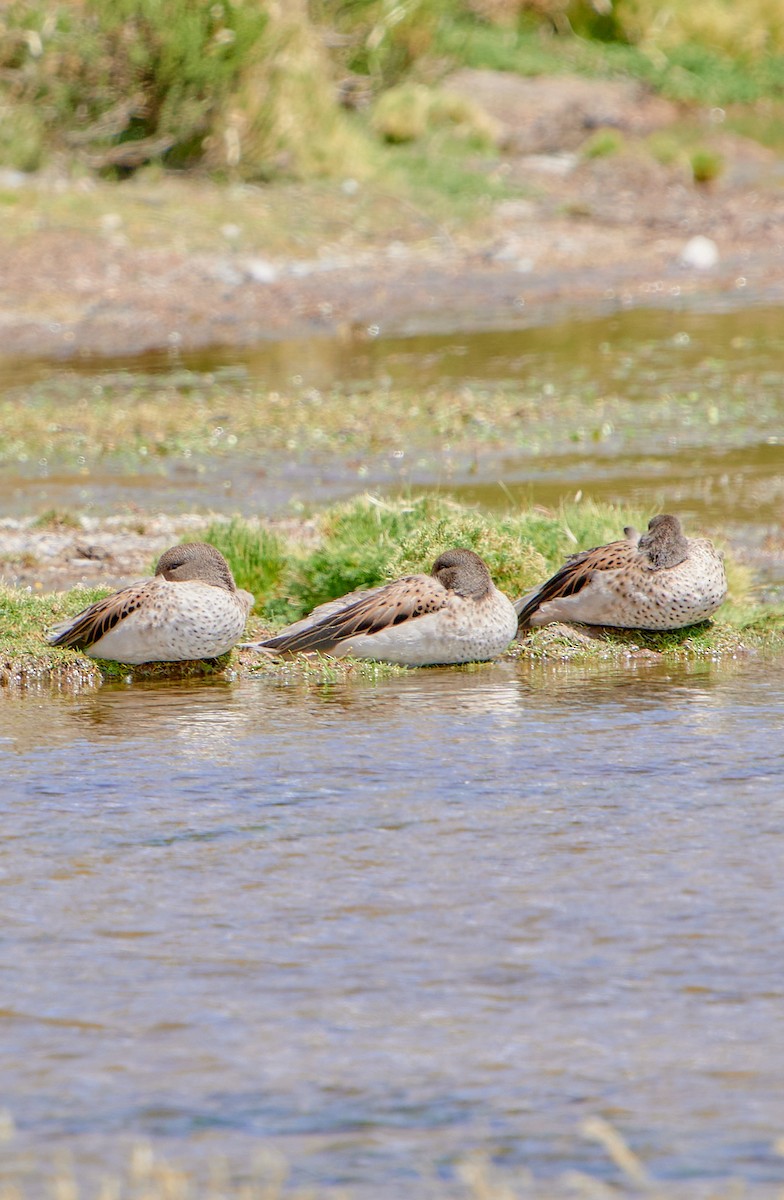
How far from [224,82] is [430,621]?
60.6ft

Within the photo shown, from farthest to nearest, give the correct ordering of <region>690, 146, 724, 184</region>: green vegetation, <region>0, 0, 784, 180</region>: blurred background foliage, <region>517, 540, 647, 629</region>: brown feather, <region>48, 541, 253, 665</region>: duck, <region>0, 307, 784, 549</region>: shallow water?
<region>690, 146, 724, 184</region>: green vegetation → <region>0, 0, 784, 180</region>: blurred background foliage → <region>0, 307, 784, 549</region>: shallow water → <region>517, 540, 647, 629</region>: brown feather → <region>48, 541, 253, 665</region>: duck

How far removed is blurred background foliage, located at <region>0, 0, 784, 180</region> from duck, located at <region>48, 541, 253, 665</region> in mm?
17091

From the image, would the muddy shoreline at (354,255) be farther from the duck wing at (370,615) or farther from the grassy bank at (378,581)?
the duck wing at (370,615)

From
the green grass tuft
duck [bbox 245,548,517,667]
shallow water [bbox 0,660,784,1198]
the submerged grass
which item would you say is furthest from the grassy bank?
the submerged grass

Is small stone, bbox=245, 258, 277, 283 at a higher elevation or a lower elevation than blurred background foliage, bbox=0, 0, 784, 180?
lower

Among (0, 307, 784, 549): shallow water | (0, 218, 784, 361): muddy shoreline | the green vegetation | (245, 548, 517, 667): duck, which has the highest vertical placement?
the green vegetation

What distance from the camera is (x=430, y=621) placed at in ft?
25.6

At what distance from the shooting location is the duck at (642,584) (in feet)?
26.2

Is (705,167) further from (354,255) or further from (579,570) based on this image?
(579,570)

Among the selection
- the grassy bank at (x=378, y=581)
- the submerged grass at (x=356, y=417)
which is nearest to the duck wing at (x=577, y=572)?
the grassy bank at (x=378, y=581)

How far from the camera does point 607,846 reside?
5.55 metres

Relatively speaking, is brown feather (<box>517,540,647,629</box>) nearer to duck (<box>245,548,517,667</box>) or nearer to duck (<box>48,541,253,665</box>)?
duck (<box>245,548,517,667</box>)

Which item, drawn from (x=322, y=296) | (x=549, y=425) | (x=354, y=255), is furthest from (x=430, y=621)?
(x=354, y=255)

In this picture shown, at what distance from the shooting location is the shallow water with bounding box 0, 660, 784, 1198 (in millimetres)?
3873
